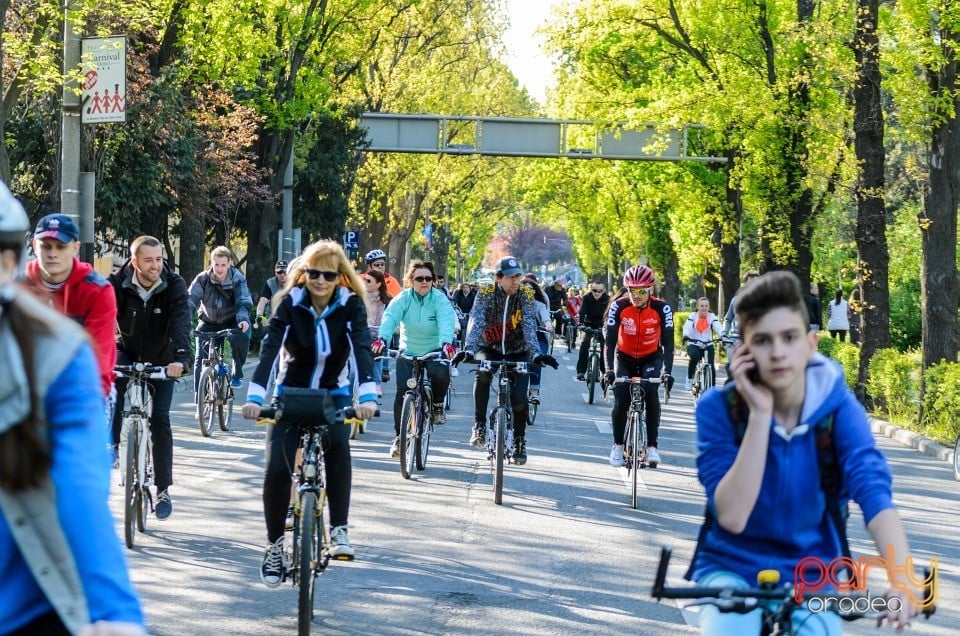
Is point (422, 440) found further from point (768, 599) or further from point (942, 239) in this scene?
point (942, 239)

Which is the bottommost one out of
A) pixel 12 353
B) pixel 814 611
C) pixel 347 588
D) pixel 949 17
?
pixel 347 588

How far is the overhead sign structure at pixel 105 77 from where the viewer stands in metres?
17.0

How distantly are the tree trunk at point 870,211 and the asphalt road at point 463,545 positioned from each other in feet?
24.1

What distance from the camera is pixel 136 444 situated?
29.2ft

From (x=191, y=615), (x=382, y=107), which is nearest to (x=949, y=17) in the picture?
(x=191, y=615)

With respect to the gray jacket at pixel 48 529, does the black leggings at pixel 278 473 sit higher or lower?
lower

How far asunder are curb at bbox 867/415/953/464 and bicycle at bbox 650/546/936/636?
12.1 m

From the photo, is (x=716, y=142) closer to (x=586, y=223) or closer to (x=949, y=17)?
(x=949, y=17)

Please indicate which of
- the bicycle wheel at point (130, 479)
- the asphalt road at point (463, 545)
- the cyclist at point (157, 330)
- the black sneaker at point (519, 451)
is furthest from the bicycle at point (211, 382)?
the bicycle wheel at point (130, 479)

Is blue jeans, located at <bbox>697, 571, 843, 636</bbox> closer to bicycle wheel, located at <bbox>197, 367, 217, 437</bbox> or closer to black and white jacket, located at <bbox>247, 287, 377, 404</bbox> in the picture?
black and white jacket, located at <bbox>247, 287, 377, 404</bbox>

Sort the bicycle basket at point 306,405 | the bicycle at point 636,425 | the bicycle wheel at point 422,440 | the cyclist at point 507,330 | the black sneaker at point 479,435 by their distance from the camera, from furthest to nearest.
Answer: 1. the bicycle wheel at point 422,440
2. the black sneaker at point 479,435
3. the cyclist at point 507,330
4. the bicycle at point 636,425
5. the bicycle basket at point 306,405

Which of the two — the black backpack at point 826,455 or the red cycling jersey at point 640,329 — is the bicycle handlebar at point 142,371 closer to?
the red cycling jersey at point 640,329

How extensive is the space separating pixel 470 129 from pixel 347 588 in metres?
51.4

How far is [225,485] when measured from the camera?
38.4ft
